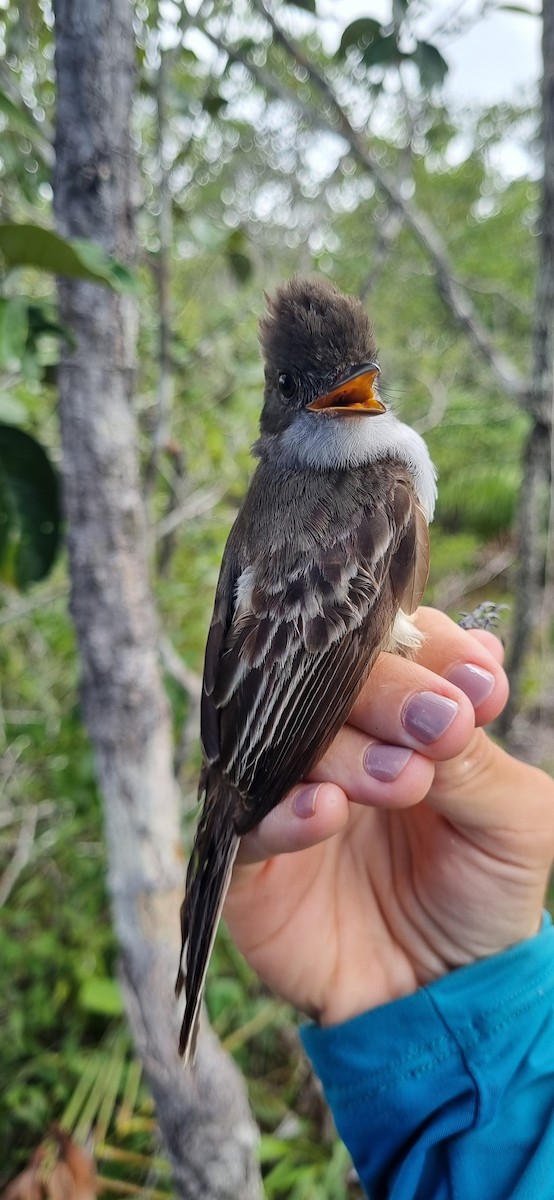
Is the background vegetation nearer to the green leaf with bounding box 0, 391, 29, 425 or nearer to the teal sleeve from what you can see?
the green leaf with bounding box 0, 391, 29, 425

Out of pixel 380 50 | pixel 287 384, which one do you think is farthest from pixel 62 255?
pixel 380 50

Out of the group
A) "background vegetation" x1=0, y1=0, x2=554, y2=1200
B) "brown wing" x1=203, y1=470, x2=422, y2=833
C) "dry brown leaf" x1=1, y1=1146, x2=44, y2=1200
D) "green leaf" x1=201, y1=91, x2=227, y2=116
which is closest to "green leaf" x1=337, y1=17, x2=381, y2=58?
"background vegetation" x1=0, y1=0, x2=554, y2=1200

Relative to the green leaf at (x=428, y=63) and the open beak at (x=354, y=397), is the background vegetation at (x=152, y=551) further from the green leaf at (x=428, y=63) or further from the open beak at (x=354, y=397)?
the open beak at (x=354, y=397)

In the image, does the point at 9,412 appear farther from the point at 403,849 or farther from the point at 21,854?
the point at 21,854

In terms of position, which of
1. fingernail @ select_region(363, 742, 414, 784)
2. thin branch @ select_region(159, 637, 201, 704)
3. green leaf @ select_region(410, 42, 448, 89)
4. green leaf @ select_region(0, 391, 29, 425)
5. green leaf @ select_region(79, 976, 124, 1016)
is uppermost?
green leaf @ select_region(410, 42, 448, 89)

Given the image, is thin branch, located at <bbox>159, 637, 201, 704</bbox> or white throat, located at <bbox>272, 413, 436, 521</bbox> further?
thin branch, located at <bbox>159, 637, 201, 704</bbox>

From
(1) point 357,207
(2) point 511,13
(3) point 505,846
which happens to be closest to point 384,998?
(3) point 505,846

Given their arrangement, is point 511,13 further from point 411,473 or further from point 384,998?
point 384,998
